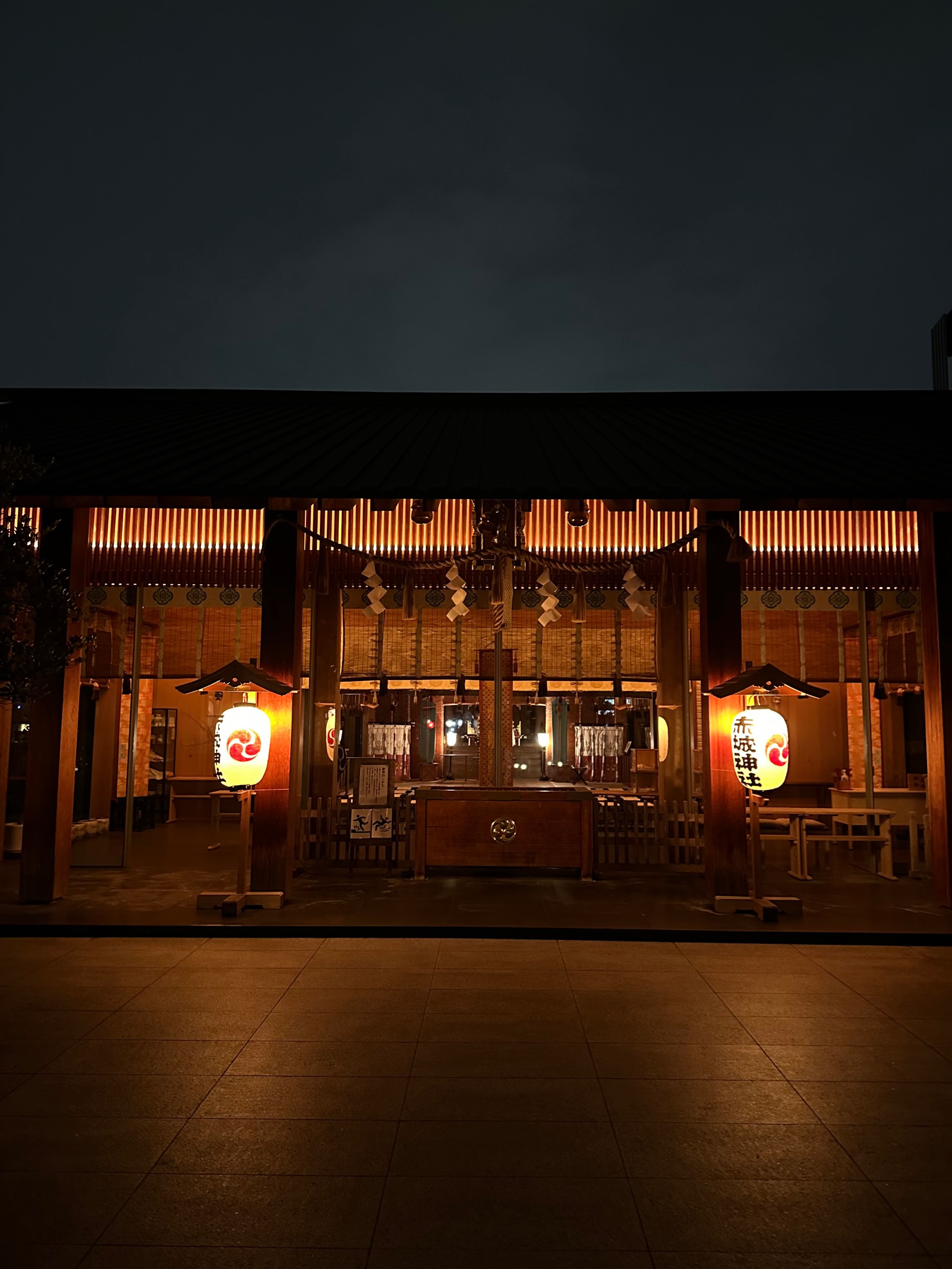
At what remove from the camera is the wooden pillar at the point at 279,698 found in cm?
944

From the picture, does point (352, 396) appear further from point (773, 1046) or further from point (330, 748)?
point (773, 1046)

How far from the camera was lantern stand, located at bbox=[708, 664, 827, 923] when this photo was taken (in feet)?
29.3

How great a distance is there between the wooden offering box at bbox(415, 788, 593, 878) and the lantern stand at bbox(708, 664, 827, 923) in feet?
7.29

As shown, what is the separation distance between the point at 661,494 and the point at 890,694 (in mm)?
9744

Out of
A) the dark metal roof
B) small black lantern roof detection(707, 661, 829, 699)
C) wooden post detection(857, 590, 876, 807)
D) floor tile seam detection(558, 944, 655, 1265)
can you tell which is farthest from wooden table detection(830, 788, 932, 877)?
floor tile seam detection(558, 944, 655, 1265)

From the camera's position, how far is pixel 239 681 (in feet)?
30.2

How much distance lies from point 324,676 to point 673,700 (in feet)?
18.1

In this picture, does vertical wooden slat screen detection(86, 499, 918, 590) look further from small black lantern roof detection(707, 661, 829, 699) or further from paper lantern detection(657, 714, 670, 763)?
small black lantern roof detection(707, 661, 829, 699)

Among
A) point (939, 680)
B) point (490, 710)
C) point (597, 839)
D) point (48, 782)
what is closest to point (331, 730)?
point (490, 710)

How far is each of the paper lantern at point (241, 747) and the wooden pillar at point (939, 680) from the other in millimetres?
7149

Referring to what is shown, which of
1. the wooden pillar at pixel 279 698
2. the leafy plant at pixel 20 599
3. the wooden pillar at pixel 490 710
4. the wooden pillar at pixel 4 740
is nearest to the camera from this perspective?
the leafy plant at pixel 20 599

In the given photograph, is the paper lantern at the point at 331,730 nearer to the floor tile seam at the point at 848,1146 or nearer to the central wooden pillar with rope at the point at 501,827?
the central wooden pillar with rope at the point at 501,827

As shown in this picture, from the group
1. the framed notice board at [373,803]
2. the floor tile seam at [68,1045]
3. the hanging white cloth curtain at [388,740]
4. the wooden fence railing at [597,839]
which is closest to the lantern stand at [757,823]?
the wooden fence railing at [597,839]

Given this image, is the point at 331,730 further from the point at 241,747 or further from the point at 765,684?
the point at 765,684
